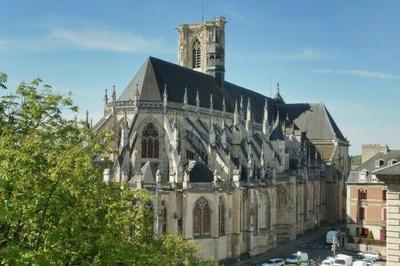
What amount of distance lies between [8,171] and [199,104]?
42.7 m

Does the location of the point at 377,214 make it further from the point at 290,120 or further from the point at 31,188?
the point at 31,188

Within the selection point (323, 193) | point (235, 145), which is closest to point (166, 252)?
point (235, 145)

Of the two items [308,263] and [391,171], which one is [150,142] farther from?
[391,171]

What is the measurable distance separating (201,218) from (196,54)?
124 feet

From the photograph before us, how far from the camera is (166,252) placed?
74.7 ft

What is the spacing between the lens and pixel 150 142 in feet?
169

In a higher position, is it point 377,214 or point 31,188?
point 31,188

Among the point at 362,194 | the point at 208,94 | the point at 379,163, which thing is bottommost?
the point at 362,194

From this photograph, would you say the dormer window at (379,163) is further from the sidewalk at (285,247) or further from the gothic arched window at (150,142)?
the gothic arched window at (150,142)

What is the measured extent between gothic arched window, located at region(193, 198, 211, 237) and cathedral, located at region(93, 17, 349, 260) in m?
0.09

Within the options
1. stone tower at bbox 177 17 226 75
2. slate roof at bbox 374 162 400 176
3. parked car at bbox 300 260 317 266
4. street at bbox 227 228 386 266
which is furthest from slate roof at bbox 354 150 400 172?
slate roof at bbox 374 162 400 176

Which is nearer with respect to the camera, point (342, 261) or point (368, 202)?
point (342, 261)

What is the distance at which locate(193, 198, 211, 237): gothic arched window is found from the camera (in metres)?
47.5

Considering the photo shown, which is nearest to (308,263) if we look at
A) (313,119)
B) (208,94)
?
(208,94)
